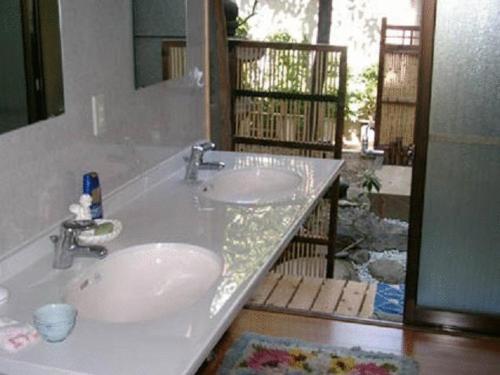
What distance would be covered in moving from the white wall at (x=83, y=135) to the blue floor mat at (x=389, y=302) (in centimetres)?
161

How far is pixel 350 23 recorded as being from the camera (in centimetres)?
443

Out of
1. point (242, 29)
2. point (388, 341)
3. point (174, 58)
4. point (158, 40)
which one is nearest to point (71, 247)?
point (158, 40)

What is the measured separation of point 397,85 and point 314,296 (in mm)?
1874

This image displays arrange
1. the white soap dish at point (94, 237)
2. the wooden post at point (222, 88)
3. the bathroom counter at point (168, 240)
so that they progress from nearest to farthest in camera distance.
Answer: the bathroom counter at point (168, 240)
the white soap dish at point (94, 237)
the wooden post at point (222, 88)

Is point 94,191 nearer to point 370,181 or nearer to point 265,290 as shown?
point 265,290

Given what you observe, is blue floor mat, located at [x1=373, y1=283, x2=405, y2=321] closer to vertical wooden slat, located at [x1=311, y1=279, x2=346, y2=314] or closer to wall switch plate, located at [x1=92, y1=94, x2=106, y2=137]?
vertical wooden slat, located at [x1=311, y1=279, x2=346, y2=314]

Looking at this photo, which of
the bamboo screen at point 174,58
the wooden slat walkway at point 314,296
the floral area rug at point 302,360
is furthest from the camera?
the wooden slat walkway at point 314,296

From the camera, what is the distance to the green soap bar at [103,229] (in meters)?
1.90

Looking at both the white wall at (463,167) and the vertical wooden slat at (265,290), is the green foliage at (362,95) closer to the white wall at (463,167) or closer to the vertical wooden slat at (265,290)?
the vertical wooden slat at (265,290)

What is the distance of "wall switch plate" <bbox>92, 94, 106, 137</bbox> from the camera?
213 cm

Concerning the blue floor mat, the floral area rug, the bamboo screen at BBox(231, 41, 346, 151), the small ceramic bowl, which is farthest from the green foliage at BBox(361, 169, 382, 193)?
the small ceramic bowl

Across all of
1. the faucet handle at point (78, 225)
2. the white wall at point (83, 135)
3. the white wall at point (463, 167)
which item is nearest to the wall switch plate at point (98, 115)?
the white wall at point (83, 135)

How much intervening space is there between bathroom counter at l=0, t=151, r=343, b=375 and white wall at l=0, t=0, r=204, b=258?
0.21 feet

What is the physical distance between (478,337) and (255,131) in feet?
6.42
